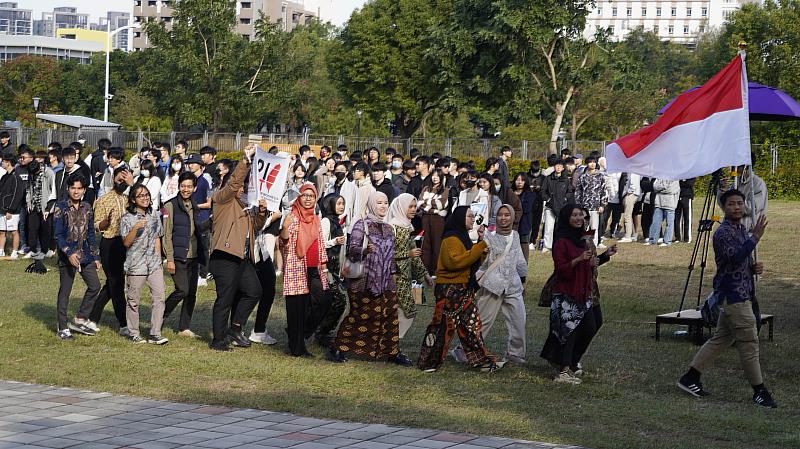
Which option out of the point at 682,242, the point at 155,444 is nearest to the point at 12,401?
the point at 155,444

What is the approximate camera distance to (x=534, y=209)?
2294 cm

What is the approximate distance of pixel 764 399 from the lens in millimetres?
9688

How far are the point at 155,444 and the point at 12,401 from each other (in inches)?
78.0

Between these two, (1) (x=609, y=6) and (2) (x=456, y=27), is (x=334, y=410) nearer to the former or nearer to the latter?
(2) (x=456, y=27)

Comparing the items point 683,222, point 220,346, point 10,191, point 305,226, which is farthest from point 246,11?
point 305,226

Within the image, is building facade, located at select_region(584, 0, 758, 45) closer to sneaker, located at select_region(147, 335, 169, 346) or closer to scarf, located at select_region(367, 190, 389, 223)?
sneaker, located at select_region(147, 335, 169, 346)

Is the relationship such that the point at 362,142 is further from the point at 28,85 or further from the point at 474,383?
the point at 28,85

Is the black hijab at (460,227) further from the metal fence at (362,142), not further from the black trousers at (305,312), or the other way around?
the metal fence at (362,142)

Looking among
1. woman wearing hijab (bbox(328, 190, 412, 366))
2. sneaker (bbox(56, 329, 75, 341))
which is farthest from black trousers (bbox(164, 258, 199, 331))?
woman wearing hijab (bbox(328, 190, 412, 366))

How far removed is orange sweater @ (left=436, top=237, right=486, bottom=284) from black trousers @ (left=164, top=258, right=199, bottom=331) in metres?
3.24

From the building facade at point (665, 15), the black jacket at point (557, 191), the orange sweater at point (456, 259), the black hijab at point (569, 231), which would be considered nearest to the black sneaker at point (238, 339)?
the orange sweater at point (456, 259)

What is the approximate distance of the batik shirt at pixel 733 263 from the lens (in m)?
9.72

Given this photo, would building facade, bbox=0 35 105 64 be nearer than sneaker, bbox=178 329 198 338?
No

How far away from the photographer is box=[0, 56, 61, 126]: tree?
92.2 m
